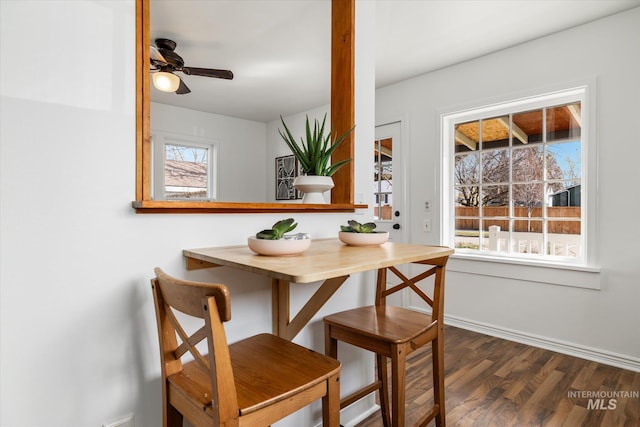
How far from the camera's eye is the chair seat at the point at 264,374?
835 millimetres

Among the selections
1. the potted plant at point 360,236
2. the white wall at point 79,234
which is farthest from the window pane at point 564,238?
the white wall at point 79,234

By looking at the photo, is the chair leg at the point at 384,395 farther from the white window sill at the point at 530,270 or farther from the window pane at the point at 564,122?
the window pane at the point at 564,122

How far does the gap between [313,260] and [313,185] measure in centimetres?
61

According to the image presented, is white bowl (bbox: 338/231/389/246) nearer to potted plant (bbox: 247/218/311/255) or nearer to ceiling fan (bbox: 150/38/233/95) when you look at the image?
potted plant (bbox: 247/218/311/255)

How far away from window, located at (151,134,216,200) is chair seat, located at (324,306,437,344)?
11.5 ft

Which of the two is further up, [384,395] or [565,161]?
[565,161]

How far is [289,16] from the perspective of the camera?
2412 mm

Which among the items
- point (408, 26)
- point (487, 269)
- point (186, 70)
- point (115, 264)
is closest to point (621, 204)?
point (487, 269)

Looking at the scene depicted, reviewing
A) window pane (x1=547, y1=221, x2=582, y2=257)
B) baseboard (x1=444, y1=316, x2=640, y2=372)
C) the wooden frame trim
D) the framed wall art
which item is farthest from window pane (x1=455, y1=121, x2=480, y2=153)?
the framed wall art

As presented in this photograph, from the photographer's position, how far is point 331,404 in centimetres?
95

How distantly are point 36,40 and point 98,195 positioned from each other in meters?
0.42

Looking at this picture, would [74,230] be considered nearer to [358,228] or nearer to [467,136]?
[358,228]

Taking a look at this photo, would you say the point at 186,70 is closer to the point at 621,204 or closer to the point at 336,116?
the point at 336,116

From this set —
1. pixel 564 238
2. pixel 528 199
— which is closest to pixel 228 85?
pixel 528 199
